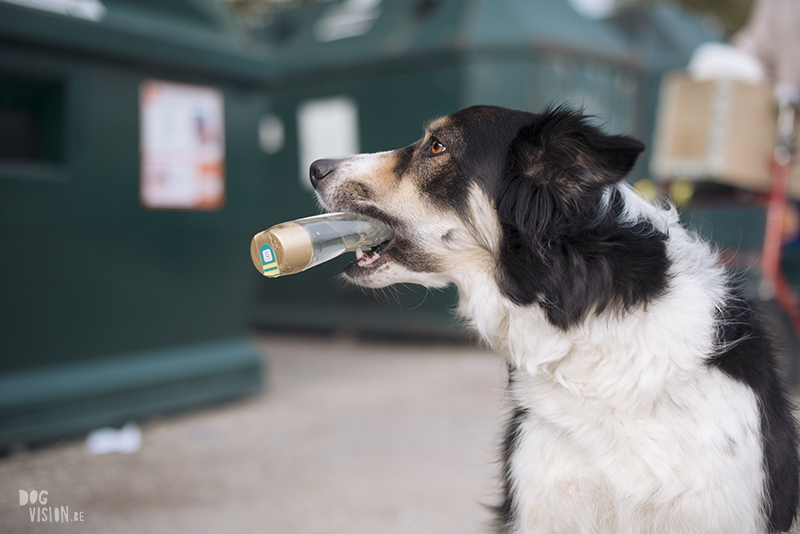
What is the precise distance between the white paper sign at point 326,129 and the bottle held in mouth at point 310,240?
4.35 metres

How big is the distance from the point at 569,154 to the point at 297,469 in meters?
2.31

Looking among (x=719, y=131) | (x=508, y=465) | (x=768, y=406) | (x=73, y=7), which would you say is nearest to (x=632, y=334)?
(x=768, y=406)

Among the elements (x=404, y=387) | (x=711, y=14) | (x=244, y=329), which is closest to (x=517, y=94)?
(x=404, y=387)

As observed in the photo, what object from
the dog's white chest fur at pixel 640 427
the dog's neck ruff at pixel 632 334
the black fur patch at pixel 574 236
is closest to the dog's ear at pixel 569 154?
the black fur patch at pixel 574 236

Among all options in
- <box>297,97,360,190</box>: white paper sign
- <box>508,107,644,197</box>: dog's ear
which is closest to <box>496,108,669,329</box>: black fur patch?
<box>508,107,644,197</box>: dog's ear

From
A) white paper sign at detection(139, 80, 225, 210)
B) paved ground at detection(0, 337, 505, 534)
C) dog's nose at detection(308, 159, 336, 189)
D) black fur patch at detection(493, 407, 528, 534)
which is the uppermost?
white paper sign at detection(139, 80, 225, 210)

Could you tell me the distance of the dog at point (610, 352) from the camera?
65.8 inches

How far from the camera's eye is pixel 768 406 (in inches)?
69.6

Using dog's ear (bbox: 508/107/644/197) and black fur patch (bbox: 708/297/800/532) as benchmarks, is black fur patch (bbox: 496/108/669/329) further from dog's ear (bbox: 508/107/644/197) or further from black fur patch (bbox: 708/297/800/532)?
black fur patch (bbox: 708/297/800/532)

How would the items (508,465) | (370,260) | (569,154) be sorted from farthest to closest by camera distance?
(370,260)
(508,465)
(569,154)

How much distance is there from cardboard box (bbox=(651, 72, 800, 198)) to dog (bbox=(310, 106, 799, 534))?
2080 mm

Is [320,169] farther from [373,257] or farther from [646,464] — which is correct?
[646,464]

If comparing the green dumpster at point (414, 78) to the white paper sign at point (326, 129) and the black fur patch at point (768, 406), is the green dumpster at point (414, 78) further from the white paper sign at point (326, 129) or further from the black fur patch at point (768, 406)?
the black fur patch at point (768, 406)

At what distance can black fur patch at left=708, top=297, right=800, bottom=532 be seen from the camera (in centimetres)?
172
